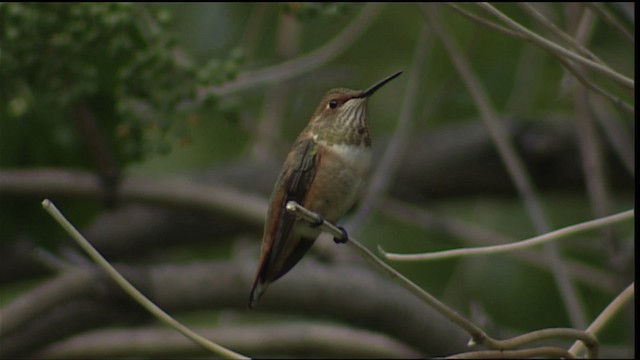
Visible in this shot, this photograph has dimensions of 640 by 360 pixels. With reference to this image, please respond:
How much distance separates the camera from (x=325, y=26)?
14.8ft

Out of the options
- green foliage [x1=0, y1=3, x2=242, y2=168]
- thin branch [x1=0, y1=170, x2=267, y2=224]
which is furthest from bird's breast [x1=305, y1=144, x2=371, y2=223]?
thin branch [x1=0, y1=170, x2=267, y2=224]

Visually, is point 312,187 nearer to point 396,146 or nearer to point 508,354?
point 508,354

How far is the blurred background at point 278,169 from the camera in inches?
104

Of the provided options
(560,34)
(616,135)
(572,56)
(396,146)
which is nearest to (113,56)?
(396,146)

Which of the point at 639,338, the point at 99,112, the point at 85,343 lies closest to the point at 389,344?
the point at 85,343

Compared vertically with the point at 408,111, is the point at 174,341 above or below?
below

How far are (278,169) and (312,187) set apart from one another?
4.92ft

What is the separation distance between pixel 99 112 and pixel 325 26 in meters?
1.29

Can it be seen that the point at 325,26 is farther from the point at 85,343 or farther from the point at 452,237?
the point at 85,343

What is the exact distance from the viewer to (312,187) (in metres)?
2.45

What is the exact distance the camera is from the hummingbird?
2383 mm

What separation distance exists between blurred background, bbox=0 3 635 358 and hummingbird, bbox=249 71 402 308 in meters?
0.24

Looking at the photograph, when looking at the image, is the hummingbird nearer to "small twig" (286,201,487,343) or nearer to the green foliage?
the green foliage

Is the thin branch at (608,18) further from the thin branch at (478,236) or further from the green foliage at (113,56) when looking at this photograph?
the thin branch at (478,236)
